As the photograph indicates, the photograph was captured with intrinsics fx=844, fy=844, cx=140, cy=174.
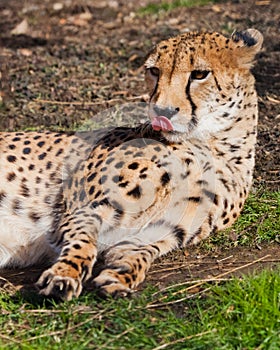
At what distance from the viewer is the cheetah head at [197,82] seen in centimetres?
383

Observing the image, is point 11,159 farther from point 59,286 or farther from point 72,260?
point 59,286

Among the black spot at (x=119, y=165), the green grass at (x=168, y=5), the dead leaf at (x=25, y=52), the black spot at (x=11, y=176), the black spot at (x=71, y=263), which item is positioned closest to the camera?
the black spot at (x=71, y=263)

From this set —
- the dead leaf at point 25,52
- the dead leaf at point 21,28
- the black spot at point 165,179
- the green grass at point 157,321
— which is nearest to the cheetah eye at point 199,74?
the black spot at point 165,179

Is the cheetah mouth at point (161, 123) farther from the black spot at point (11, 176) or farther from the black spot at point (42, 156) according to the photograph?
the black spot at point (11, 176)

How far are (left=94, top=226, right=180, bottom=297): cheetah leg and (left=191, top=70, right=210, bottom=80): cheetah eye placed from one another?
0.74 metres

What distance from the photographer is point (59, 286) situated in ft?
10.5

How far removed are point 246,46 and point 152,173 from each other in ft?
2.66

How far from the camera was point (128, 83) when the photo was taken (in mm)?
6203

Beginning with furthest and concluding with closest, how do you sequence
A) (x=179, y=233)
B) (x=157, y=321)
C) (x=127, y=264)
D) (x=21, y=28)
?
(x=21, y=28), (x=179, y=233), (x=127, y=264), (x=157, y=321)

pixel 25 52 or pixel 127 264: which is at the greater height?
pixel 127 264

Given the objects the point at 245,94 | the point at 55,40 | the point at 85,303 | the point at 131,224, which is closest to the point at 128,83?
the point at 55,40

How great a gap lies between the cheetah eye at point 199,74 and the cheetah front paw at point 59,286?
47.0 inches

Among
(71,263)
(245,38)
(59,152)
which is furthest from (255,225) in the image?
(71,263)

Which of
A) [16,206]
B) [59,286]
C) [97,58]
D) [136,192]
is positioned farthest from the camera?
[97,58]
